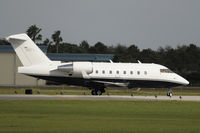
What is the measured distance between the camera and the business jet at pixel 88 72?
53094 millimetres

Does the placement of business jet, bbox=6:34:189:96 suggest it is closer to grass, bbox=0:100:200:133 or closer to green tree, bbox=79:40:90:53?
grass, bbox=0:100:200:133

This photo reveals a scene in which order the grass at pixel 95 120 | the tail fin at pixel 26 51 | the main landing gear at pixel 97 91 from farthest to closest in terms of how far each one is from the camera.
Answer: the main landing gear at pixel 97 91 → the tail fin at pixel 26 51 → the grass at pixel 95 120

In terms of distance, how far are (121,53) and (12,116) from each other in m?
96.6

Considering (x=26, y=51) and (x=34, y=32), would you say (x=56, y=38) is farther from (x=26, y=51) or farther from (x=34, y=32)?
(x=26, y=51)

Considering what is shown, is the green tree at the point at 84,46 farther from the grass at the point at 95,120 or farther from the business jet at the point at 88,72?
the grass at the point at 95,120

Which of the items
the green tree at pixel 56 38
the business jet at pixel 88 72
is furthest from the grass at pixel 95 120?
the green tree at pixel 56 38

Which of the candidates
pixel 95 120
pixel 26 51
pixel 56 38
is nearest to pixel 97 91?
pixel 26 51

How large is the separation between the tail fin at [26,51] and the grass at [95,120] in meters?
18.3

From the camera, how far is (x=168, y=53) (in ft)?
369

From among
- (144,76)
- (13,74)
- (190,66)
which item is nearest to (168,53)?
(190,66)

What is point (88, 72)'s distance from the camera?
177ft

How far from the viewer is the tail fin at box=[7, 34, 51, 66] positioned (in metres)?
53.5

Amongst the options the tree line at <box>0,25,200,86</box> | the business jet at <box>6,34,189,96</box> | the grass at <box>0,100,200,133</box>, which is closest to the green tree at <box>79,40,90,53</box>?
the tree line at <box>0,25,200,86</box>

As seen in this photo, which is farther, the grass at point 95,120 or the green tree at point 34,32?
the green tree at point 34,32
